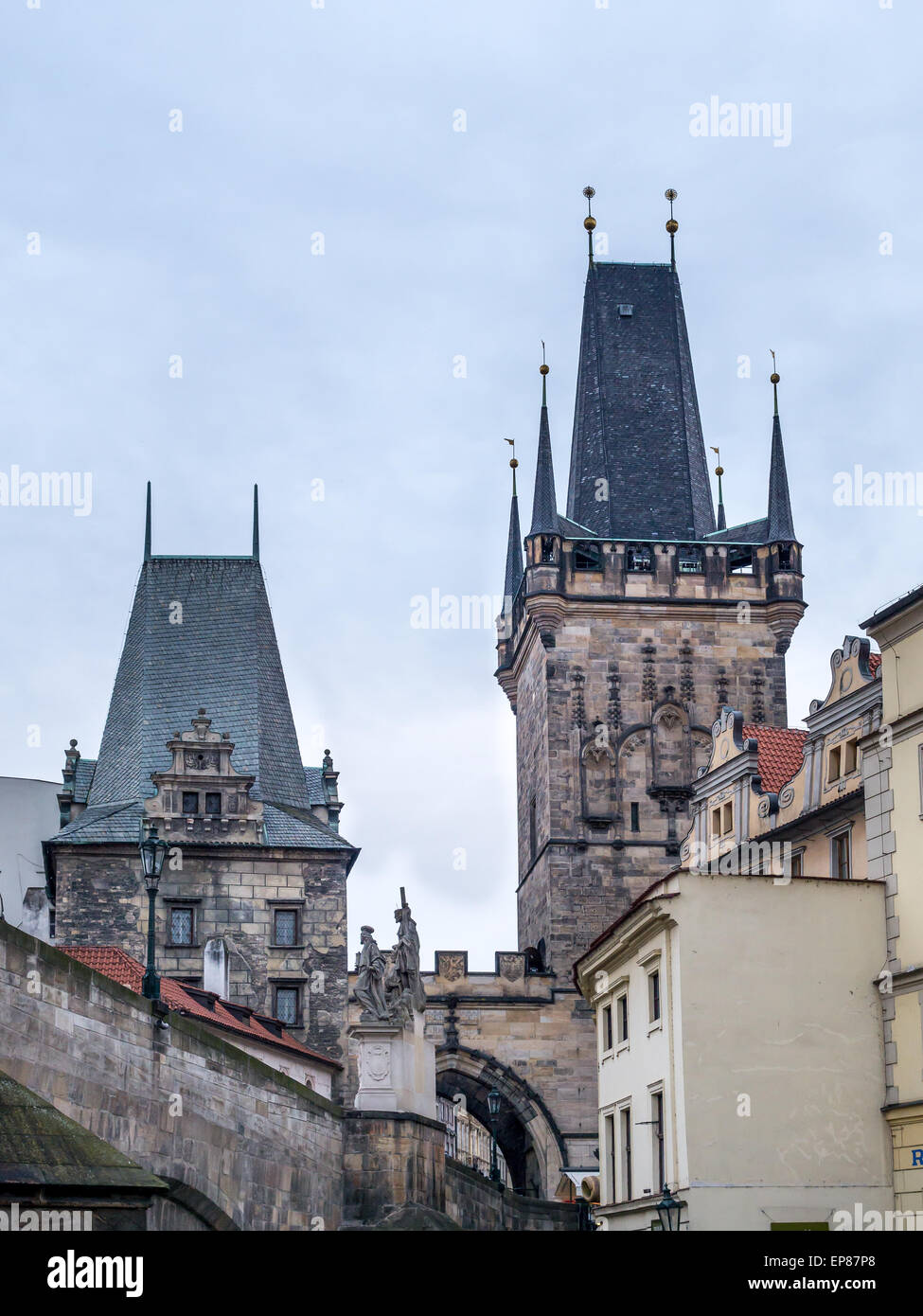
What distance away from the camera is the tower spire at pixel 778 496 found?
58.2 m

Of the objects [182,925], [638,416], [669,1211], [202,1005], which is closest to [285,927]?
[182,925]

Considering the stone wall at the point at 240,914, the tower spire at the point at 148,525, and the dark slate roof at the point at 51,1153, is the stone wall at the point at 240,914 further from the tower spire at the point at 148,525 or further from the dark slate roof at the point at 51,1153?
the dark slate roof at the point at 51,1153

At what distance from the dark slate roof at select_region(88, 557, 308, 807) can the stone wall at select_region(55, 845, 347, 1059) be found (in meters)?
2.43

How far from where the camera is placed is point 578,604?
56.9 metres

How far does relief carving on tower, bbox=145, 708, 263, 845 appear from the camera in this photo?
1809 inches

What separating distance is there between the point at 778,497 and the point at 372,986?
33592 millimetres

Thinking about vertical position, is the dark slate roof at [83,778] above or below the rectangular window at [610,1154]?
above

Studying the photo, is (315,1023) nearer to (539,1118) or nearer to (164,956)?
(164,956)

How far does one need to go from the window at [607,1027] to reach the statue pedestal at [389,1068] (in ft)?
12.6

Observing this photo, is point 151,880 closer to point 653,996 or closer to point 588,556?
point 653,996

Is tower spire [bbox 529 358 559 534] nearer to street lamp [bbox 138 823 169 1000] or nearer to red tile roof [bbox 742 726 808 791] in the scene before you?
red tile roof [bbox 742 726 808 791]

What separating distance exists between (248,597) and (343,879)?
390 inches

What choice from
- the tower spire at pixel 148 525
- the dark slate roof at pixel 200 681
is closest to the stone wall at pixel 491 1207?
the dark slate roof at pixel 200 681
